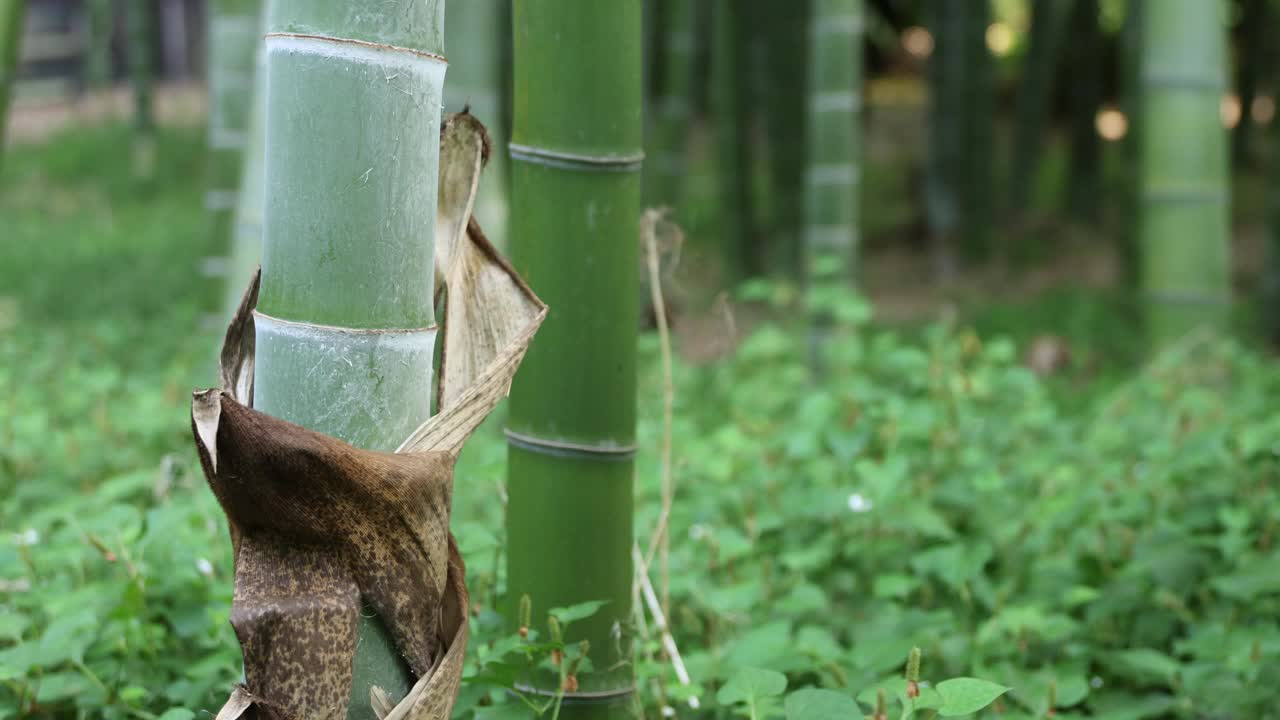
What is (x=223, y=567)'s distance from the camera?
5.88 ft

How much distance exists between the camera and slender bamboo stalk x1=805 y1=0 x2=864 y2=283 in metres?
4.48

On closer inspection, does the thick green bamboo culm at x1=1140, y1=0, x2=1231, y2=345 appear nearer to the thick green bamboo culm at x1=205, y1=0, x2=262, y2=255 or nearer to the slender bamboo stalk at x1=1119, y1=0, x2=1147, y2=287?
the slender bamboo stalk at x1=1119, y1=0, x2=1147, y2=287

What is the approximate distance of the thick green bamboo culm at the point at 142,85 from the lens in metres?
9.89

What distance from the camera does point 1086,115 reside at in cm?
853

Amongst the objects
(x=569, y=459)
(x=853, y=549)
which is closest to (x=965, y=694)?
(x=569, y=459)

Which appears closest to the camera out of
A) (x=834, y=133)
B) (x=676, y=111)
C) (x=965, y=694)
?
(x=965, y=694)

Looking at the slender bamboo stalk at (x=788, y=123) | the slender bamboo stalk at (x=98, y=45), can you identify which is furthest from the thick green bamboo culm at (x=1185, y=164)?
→ the slender bamboo stalk at (x=98, y=45)

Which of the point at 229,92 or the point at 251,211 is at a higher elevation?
the point at 229,92

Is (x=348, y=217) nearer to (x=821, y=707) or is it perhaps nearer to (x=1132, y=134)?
(x=821, y=707)

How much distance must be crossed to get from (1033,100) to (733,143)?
7.40 ft

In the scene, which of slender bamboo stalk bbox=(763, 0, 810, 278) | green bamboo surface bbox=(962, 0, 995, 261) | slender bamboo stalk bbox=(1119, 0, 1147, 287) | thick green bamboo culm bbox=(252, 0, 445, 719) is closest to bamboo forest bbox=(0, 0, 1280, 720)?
thick green bamboo culm bbox=(252, 0, 445, 719)

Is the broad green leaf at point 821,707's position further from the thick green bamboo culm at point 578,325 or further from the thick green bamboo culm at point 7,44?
the thick green bamboo culm at point 7,44

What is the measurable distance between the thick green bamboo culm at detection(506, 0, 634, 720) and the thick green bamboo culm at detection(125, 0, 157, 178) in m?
9.54

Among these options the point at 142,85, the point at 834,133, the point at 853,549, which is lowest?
the point at 853,549
